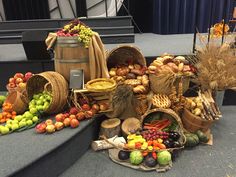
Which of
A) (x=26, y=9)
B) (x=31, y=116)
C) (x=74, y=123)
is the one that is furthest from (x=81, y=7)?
(x=74, y=123)

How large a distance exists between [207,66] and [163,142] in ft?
2.78

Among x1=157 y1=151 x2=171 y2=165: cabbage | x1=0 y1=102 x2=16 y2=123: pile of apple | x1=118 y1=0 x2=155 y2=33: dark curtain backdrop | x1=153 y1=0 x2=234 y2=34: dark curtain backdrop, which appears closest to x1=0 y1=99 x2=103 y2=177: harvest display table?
x1=0 y1=102 x2=16 y2=123: pile of apple

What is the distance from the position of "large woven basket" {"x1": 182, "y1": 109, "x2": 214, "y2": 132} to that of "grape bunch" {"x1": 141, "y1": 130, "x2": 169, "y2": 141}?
0.28 m

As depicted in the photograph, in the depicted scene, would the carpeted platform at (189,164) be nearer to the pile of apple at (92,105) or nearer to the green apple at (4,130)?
the pile of apple at (92,105)

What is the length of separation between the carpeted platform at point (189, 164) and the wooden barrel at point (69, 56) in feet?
2.49

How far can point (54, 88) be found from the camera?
1996mm

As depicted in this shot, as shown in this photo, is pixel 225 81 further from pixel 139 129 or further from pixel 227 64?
pixel 139 129

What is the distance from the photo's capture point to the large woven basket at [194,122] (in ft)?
6.72

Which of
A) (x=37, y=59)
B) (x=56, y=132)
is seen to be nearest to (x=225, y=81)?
(x=56, y=132)

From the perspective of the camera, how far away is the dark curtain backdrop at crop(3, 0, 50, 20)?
15.9 ft

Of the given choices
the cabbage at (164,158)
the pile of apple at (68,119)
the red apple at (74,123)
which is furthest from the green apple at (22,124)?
the cabbage at (164,158)

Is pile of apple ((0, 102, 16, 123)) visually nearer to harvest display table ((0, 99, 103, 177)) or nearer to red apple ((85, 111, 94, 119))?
harvest display table ((0, 99, 103, 177))

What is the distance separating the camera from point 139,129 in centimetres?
205

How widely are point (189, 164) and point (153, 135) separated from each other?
0.34 meters
